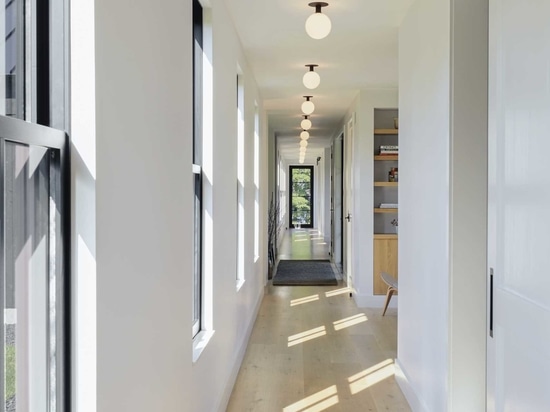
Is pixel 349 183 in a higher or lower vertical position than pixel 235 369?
higher

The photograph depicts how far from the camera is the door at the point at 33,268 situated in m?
0.90

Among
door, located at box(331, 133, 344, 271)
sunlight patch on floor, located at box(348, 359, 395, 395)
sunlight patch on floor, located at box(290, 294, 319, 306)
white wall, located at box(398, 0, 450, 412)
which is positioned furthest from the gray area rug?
white wall, located at box(398, 0, 450, 412)

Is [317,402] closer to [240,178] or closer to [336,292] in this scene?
[240,178]

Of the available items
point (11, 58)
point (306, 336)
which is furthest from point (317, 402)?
→ point (11, 58)

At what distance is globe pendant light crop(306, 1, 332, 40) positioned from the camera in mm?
3055

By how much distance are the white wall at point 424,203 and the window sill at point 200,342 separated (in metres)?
1.14

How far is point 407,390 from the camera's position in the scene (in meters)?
3.26

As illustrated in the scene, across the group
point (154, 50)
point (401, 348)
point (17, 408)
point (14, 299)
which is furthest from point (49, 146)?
point (401, 348)

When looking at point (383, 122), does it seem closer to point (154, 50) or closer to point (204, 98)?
point (204, 98)

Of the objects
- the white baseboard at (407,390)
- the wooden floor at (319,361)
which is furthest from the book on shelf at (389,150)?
the white baseboard at (407,390)

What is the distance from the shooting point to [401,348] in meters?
3.51

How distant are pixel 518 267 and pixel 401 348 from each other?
2192mm

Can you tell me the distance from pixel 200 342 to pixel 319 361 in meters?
1.78

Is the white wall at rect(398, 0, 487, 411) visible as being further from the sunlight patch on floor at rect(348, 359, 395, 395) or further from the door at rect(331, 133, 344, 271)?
the door at rect(331, 133, 344, 271)
